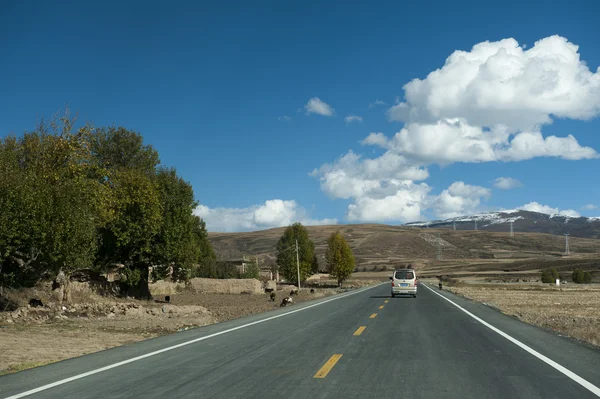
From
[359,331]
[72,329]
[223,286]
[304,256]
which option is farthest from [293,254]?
[359,331]

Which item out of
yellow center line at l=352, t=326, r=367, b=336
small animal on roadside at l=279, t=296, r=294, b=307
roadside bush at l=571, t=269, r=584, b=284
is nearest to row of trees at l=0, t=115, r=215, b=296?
small animal on roadside at l=279, t=296, r=294, b=307

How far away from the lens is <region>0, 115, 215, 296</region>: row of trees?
22109mm

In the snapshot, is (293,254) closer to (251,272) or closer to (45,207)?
(251,272)

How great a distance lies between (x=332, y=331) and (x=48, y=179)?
15717 millimetres

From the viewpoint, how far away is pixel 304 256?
10500 cm

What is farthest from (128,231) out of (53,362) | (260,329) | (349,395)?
(349,395)

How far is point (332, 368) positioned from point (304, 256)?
95.7 metres

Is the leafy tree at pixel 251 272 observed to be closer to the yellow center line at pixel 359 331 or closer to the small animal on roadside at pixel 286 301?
the small animal on roadside at pixel 286 301

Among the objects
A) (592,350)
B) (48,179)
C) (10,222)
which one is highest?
(48,179)

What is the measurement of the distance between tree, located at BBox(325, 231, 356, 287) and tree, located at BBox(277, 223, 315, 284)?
5.65 meters

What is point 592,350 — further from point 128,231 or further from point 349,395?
point 128,231

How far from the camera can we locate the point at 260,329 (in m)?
17.3

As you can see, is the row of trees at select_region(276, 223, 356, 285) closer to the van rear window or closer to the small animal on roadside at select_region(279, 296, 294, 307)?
the van rear window

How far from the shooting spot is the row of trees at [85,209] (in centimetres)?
2211
